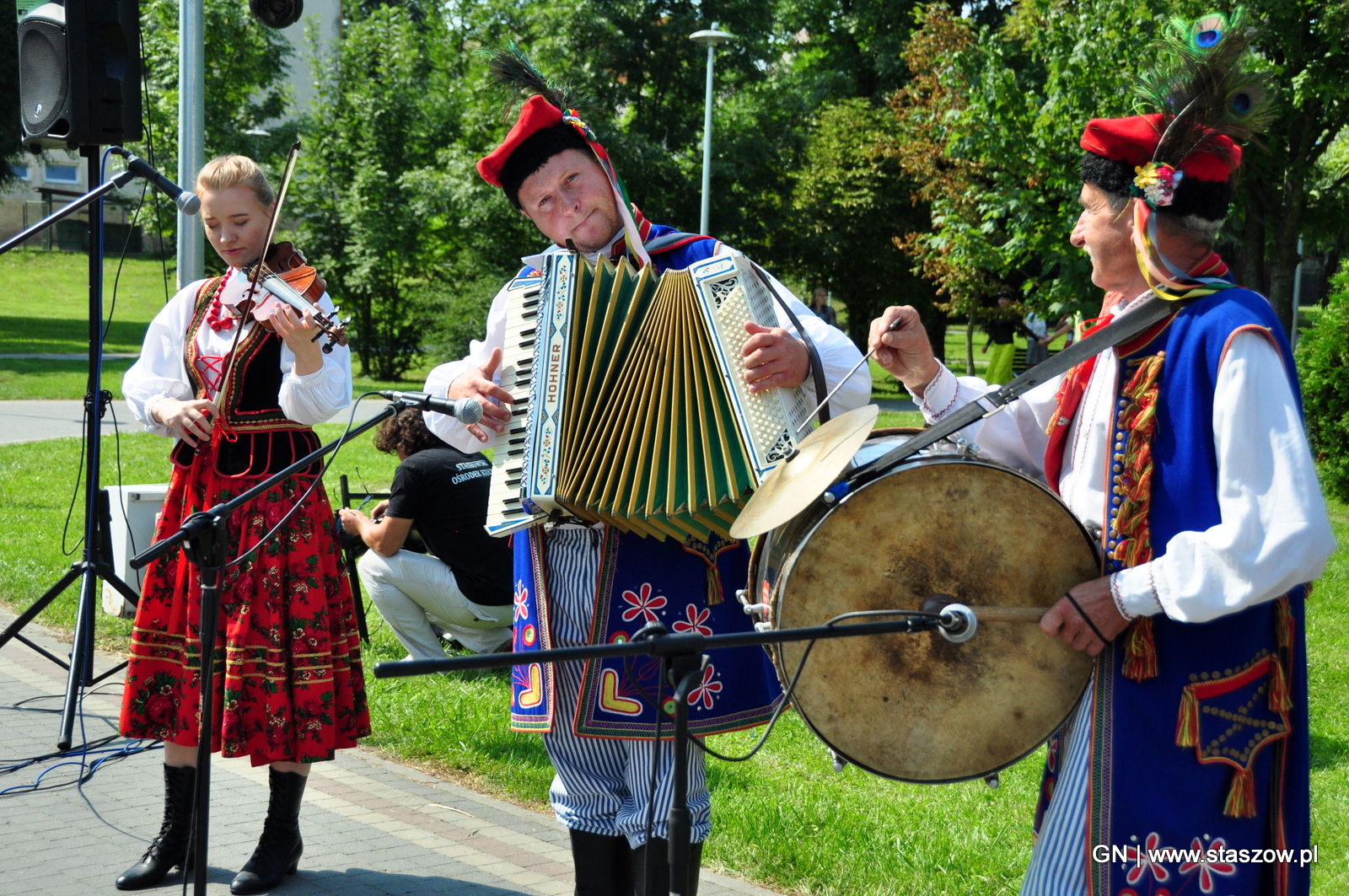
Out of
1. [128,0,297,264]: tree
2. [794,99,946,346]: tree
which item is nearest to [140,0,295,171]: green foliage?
[128,0,297,264]: tree

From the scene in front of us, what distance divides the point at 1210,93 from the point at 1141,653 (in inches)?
41.0

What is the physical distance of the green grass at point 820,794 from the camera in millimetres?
3750

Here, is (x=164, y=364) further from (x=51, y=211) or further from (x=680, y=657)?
(x=51, y=211)

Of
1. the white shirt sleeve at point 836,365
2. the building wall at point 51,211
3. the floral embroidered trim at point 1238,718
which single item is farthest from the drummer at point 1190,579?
the building wall at point 51,211

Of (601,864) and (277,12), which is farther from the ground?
(277,12)

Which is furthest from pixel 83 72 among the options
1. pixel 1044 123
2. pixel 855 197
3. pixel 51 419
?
pixel 855 197

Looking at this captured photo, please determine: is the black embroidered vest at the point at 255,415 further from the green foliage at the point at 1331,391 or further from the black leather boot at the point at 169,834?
the green foliage at the point at 1331,391

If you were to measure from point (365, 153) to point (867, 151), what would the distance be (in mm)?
9768

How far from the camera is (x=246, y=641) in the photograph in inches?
141

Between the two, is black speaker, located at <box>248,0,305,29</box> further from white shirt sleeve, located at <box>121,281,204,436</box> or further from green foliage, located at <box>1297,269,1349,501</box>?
green foliage, located at <box>1297,269,1349,501</box>

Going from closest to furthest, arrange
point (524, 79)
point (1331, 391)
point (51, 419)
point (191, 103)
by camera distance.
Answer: point (524, 79)
point (191, 103)
point (1331, 391)
point (51, 419)

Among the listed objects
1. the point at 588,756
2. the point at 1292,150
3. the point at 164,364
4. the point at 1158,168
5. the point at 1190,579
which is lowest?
the point at 588,756

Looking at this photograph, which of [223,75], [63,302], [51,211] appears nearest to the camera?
[223,75]

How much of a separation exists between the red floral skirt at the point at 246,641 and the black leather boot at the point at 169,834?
0.16 metres
